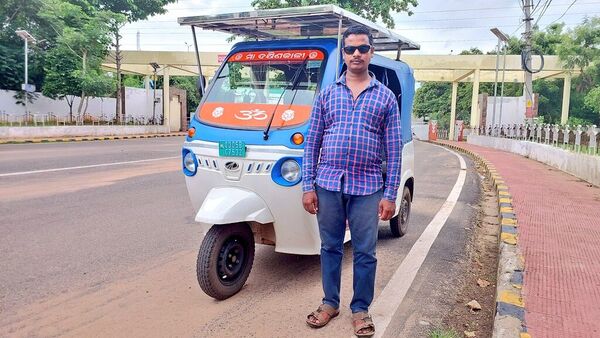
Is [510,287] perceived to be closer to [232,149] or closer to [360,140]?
[360,140]

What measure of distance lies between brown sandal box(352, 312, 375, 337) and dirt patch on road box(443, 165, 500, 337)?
612 mm

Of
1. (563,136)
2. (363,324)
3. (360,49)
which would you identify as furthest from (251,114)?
(563,136)

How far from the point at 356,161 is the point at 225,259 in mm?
1345

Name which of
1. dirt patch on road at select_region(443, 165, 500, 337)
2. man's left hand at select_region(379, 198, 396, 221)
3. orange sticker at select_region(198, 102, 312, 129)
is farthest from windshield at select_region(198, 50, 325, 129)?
dirt patch on road at select_region(443, 165, 500, 337)

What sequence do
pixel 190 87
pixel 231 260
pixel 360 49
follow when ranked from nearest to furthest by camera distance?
pixel 360 49 → pixel 231 260 → pixel 190 87

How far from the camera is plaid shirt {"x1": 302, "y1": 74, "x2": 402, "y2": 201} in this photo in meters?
3.07

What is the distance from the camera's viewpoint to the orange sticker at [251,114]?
12.7 feet

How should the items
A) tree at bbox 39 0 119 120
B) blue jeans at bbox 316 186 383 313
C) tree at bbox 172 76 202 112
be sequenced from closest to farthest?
blue jeans at bbox 316 186 383 313 → tree at bbox 39 0 119 120 → tree at bbox 172 76 202 112

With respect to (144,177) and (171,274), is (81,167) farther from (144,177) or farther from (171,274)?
(171,274)

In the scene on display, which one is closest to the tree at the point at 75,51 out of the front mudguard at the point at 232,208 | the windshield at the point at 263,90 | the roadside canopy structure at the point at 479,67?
the roadside canopy structure at the point at 479,67

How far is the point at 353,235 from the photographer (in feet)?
10.5

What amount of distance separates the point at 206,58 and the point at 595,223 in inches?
1069

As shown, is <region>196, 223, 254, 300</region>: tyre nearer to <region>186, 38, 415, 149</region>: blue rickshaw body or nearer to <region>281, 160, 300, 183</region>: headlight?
<region>281, 160, 300, 183</region>: headlight

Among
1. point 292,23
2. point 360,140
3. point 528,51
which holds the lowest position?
point 360,140
